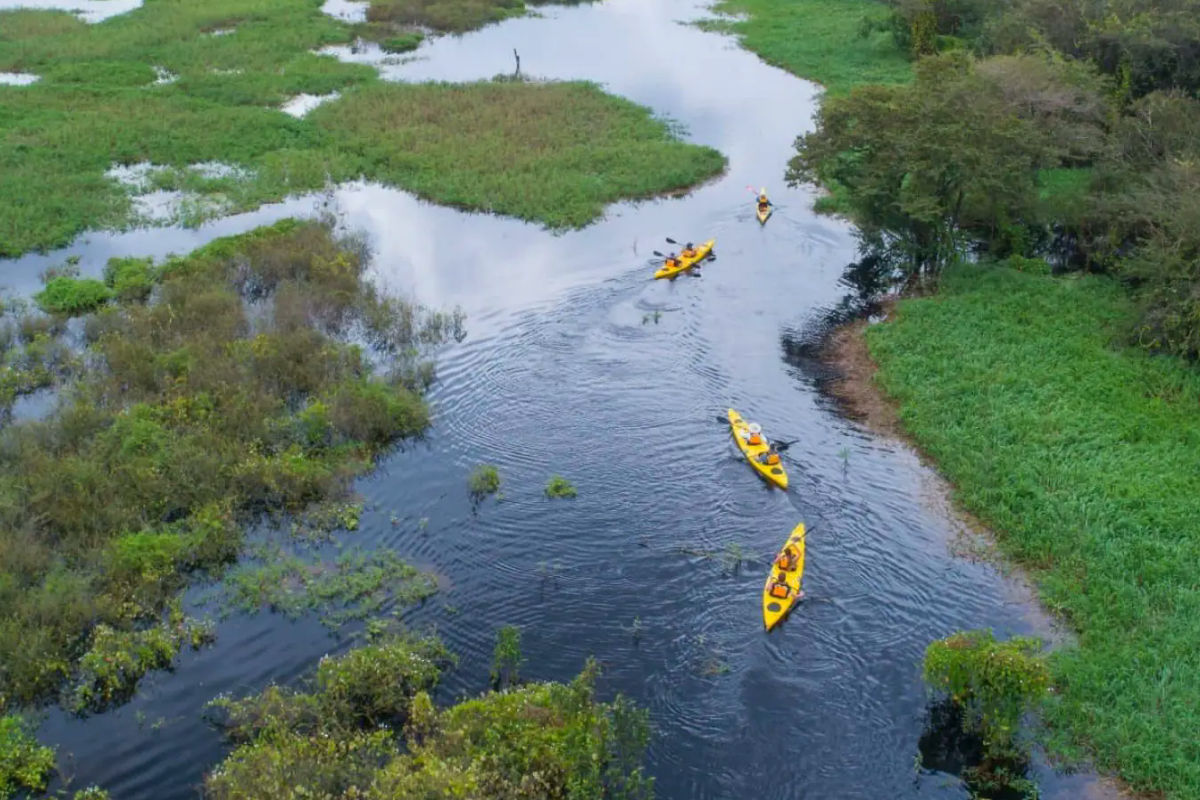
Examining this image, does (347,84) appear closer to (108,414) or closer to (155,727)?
(108,414)

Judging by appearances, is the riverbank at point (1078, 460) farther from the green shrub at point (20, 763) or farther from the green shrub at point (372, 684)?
the green shrub at point (20, 763)

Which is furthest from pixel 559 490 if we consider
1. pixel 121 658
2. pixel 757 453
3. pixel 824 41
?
pixel 824 41

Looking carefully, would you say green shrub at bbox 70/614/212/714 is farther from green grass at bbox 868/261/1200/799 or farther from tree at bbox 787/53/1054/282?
tree at bbox 787/53/1054/282

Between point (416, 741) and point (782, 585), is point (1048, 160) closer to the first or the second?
point (782, 585)

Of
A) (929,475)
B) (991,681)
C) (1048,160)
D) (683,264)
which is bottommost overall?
(929,475)

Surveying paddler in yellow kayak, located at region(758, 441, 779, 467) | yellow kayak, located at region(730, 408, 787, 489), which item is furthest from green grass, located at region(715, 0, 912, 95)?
paddler in yellow kayak, located at region(758, 441, 779, 467)

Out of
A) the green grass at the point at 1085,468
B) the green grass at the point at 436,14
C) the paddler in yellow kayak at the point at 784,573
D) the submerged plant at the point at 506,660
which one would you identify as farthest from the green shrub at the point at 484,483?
the green grass at the point at 436,14

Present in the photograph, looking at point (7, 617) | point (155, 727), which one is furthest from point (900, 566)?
point (7, 617)
